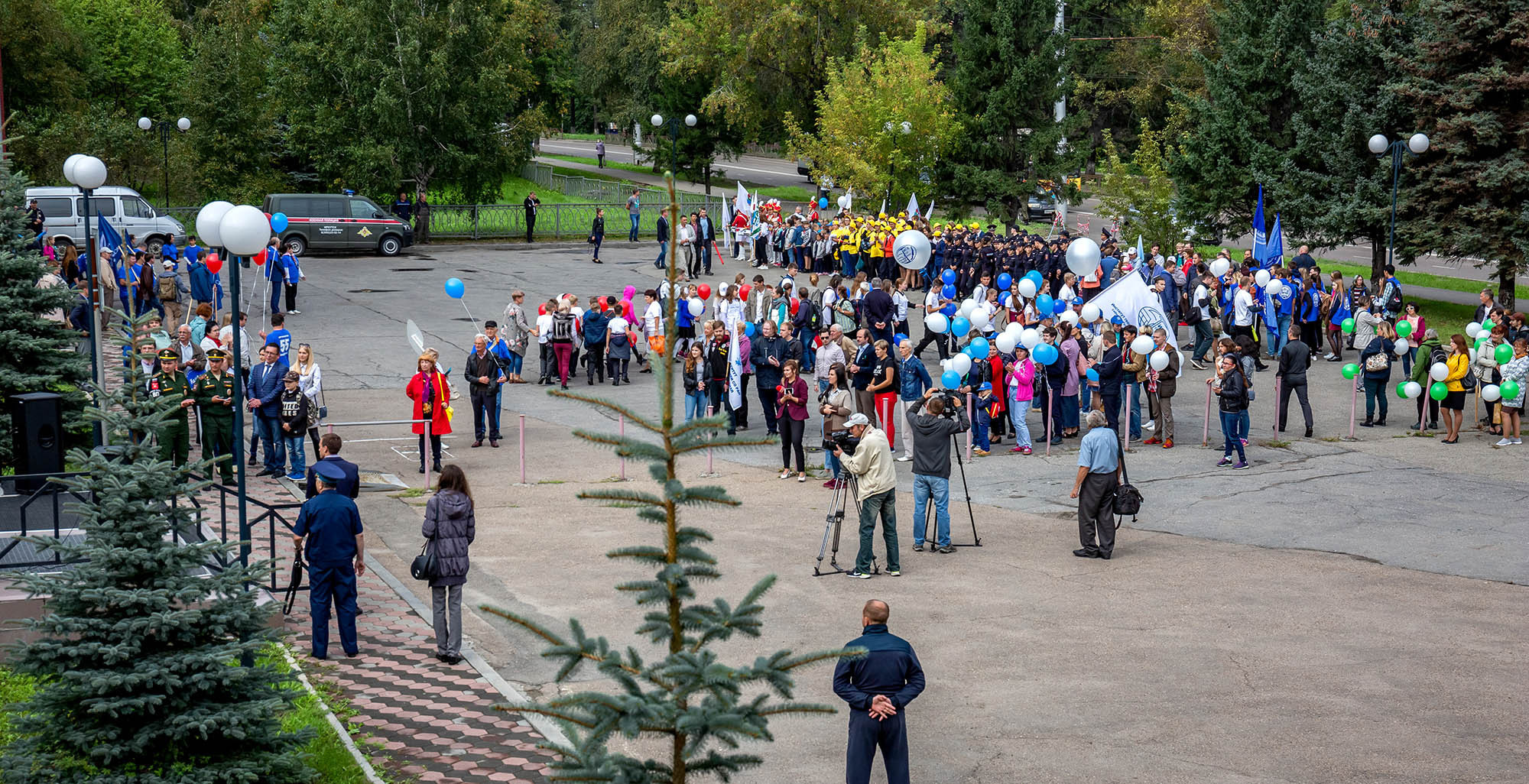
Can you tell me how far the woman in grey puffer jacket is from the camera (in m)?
11.2

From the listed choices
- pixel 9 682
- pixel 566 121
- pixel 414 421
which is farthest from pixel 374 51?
pixel 566 121

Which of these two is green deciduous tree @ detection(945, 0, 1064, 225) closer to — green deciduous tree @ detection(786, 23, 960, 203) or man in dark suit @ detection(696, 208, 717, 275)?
green deciduous tree @ detection(786, 23, 960, 203)

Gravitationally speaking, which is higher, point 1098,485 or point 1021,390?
point 1021,390

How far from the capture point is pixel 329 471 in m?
11.6

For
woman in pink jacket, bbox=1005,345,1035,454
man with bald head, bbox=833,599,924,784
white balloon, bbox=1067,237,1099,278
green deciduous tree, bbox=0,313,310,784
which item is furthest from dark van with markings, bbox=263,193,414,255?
man with bald head, bbox=833,599,924,784

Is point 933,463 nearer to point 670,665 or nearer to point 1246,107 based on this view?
point 670,665

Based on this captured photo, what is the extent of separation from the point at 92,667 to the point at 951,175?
38.7 m

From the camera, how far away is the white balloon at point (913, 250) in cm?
2573

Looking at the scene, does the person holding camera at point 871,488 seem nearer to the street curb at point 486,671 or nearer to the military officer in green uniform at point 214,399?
the street curb at point 486,671

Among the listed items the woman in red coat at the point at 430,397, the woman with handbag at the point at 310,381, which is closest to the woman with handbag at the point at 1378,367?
the woman in red coat at the point at 430,397

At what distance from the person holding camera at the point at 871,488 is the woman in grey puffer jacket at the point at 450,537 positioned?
4076 mm

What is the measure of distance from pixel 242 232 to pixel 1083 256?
16.1m

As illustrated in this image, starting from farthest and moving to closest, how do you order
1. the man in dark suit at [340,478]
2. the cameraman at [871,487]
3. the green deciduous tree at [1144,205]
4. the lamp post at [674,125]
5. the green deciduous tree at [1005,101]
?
1. the lamp post at [674,125]
2. the green deciduous tree at [1005,101]
3. the green deciduous tree at [1144,205]
4. the cameraman at [871,487]
5. the man in dark suit at [340,478]

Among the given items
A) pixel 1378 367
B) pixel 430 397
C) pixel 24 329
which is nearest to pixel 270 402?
pixel 430 397
